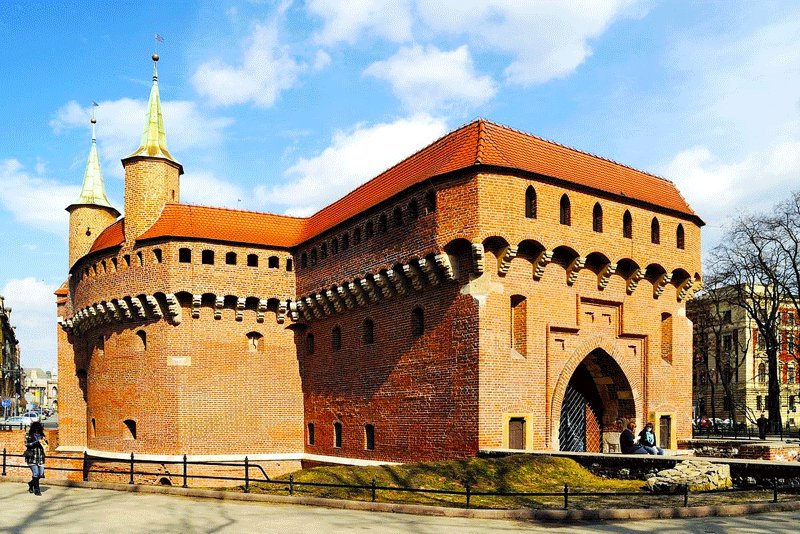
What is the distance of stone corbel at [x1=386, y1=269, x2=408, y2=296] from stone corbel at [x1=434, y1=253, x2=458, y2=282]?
238cm

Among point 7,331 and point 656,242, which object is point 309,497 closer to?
point 656,242

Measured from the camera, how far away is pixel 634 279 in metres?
23.8

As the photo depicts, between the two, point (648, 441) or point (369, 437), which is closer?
point (648, 441)

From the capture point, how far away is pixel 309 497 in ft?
45.7

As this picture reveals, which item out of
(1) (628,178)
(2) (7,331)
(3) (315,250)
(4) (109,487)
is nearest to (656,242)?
(1) (628,178)

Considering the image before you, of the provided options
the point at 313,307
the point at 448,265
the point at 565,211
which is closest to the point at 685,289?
the point at 565,211

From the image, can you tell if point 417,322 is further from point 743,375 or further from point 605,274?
point 743,375

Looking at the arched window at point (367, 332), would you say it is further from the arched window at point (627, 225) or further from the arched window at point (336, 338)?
the arched window at point (627, 225)

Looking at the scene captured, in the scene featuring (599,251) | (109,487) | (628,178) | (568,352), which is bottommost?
(109,487)

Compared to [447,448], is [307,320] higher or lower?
higher

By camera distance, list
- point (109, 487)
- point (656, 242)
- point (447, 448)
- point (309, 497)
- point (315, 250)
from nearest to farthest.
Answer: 1. point (309, 497)
2. point (109, 487)
3. point (447, 448)
4. point (656, 242)
5. point (315, 250)

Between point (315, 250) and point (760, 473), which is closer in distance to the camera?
point (760, 473)

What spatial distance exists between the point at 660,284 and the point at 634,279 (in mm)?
1414

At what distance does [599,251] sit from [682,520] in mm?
11598
